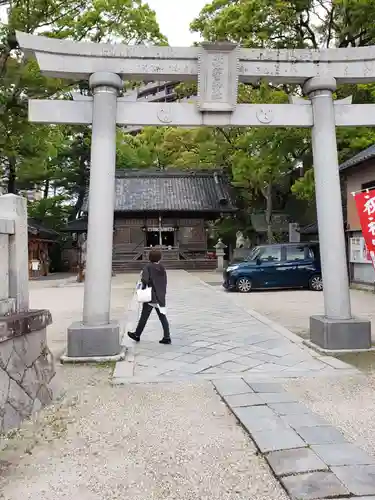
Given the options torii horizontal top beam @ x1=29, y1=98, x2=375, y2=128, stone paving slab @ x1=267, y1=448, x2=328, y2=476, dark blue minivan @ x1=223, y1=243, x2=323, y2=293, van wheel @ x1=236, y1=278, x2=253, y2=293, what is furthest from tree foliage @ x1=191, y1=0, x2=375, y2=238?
stone paving slab @ x1=267, y1=448, x2=328, y2=476

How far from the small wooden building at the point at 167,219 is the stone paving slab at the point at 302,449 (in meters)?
24.4

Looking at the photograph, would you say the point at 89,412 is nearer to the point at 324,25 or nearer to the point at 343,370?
the point at 343,370

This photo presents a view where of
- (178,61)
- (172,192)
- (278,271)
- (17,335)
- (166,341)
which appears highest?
(172,192)

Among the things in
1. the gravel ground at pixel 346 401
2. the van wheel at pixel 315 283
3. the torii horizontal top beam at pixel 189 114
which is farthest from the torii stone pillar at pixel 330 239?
the van wheel at pixel 315 283

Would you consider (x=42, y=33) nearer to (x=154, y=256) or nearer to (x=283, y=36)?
(x=283, y=36)

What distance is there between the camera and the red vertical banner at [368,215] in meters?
5.99

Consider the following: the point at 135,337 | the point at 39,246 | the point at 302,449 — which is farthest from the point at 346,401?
the point at 39,246

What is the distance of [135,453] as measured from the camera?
10.4ft

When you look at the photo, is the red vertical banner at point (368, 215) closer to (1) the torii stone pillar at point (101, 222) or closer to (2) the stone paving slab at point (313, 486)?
(1) the torii stone pillar at point (101, 222)

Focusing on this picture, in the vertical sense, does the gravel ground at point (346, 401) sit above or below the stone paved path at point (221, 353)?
below

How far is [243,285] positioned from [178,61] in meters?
9.69

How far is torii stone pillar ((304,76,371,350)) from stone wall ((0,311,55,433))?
13.2ft

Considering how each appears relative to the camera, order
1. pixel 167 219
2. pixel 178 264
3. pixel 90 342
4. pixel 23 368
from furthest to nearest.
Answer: pixel 167 219, pixel 178 264, pixel 90 342, pixel 23 368

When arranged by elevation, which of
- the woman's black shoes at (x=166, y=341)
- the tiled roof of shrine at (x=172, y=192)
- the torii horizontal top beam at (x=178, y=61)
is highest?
the tiled roof of shrine at (x=172, y=192)
